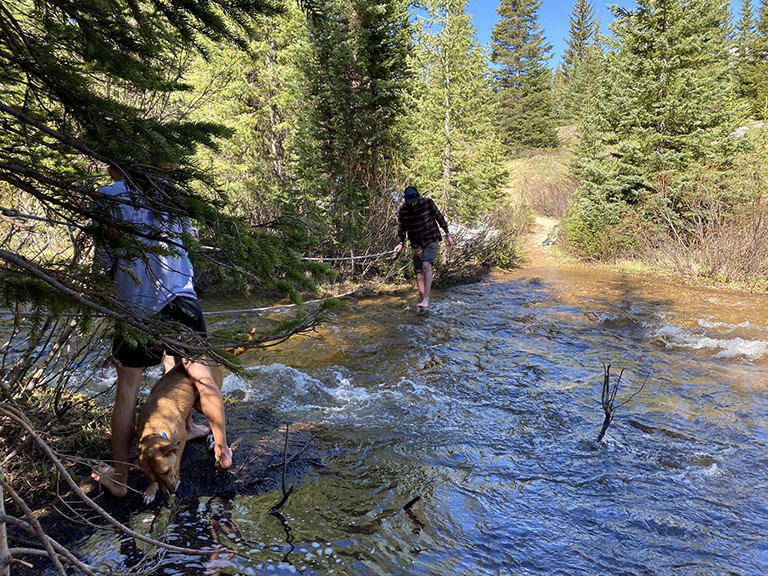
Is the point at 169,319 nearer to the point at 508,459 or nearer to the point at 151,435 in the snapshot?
the point at 151,435

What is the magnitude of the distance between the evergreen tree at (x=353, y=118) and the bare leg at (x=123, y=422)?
7.38 metres

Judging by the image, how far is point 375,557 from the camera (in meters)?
2.80

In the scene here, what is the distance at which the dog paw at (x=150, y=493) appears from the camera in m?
2.96

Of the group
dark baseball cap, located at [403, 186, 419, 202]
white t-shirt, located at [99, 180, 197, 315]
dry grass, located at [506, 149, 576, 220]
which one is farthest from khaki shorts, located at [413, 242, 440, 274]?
dry grass, located at [506, 149, 576, 220]

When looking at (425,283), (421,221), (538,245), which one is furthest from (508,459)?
(538,245)

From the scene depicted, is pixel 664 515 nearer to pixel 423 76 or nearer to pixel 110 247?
pixel 110 247

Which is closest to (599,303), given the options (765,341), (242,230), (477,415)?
(765,341)

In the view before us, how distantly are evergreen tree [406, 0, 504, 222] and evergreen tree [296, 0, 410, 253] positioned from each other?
154 cm

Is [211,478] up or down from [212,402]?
down

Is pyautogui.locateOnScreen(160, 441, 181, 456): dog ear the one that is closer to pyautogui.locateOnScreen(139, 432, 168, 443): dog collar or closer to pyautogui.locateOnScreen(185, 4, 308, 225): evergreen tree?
pyautogui.locateOnScreen(139, 432, 168, 443): dog collar

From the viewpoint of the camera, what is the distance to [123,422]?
3.06 meters

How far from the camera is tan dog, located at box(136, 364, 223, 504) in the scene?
2.87 meters

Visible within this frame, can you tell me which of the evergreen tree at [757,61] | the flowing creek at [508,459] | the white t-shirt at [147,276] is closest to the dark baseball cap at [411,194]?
the flowing creek at [508,459]

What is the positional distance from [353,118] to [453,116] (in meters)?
4.10
